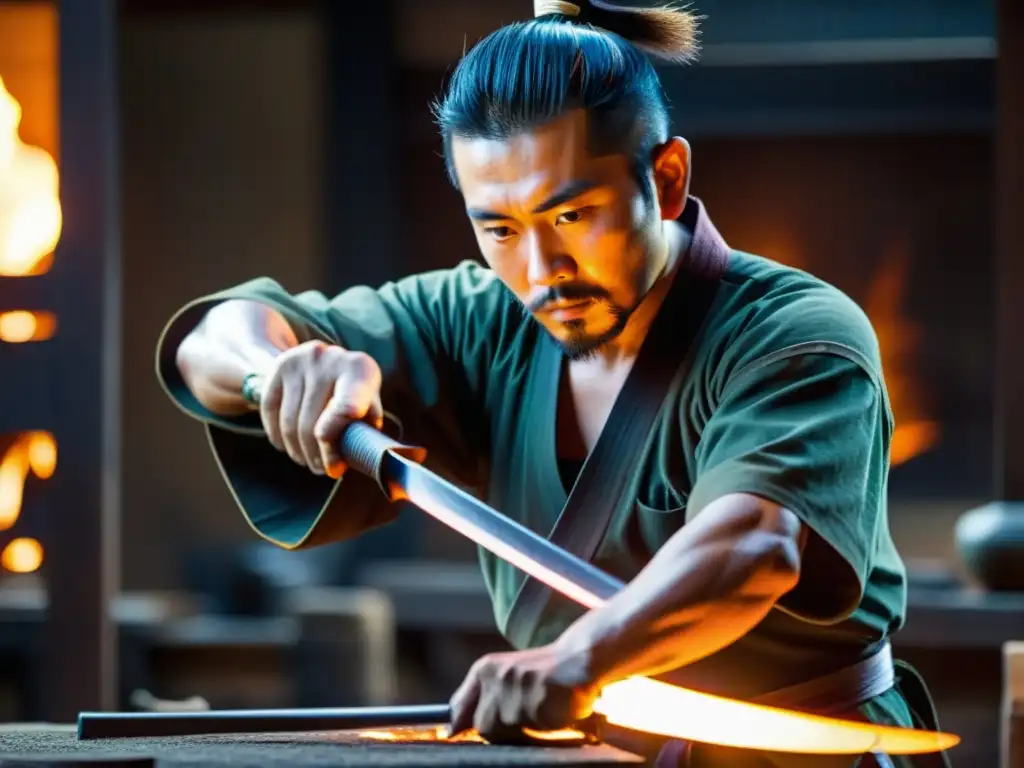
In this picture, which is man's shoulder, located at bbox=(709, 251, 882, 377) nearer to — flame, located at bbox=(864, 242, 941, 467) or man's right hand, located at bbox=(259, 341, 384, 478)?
man's right hand, located at bbox=(259, 341, 384, 478)

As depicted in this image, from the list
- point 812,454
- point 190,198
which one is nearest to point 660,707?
point 812,454

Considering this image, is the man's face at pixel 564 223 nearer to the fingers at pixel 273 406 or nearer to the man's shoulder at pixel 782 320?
the man's shoulder at pixel 782 320

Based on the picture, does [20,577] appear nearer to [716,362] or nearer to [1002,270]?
[1002,270]

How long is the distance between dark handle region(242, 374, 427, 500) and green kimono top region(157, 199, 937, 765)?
0.18 metres

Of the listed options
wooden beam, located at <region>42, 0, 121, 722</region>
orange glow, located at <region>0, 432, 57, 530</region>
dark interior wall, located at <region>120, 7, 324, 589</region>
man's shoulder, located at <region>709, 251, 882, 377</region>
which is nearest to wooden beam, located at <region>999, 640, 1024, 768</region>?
man's shoulder, located at <region>709, 251, 882, 377</region>

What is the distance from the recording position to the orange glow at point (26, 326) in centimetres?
395

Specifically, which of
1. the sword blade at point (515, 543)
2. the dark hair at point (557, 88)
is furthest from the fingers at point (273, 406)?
the dark hair at point (557, 88)

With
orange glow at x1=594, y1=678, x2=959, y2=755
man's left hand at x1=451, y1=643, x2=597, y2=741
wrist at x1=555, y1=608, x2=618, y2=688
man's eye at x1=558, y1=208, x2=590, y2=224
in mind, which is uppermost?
man's eye at x1=558, y1=208, x2=590, y2=224

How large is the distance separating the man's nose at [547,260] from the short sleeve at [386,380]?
40 centimetres

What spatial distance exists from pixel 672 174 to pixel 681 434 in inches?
12.6

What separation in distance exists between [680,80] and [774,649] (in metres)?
4.92

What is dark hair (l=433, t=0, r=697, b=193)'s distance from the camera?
1.73 metres

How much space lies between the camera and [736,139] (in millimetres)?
6809

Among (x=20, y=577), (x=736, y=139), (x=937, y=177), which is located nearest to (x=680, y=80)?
(x=736, y=139)
